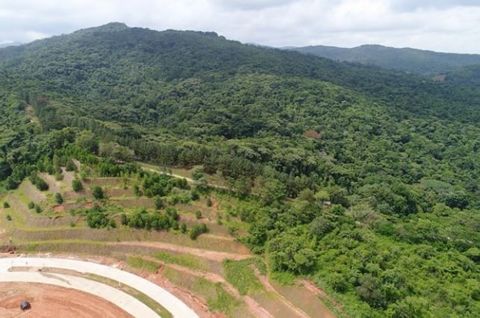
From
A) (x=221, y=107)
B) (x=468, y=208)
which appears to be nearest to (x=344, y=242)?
(x=468, y=208)

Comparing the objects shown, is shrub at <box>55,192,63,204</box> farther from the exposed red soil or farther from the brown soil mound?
the brown soil mound

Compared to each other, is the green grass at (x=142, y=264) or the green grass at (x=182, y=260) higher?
the green grass at (x=182, y=260)

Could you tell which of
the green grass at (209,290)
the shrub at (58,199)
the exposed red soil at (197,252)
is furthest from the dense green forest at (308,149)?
the shrub at (58,199)

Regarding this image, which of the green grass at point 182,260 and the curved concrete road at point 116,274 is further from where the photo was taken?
the green grass at point 182,260

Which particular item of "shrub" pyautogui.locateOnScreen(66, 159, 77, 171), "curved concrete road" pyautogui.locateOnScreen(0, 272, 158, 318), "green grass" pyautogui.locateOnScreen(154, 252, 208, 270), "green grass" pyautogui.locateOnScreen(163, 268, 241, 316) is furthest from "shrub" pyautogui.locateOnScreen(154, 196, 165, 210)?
"shrub" pyautogui.locateOnScreen(66, 159, 77, 171)

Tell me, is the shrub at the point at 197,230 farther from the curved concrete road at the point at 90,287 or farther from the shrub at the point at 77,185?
the shrub at the point at 77,185

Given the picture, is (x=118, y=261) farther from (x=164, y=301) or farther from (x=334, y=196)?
(x=334, y=196)

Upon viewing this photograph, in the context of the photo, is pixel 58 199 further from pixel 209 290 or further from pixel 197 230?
pixel 209 290
